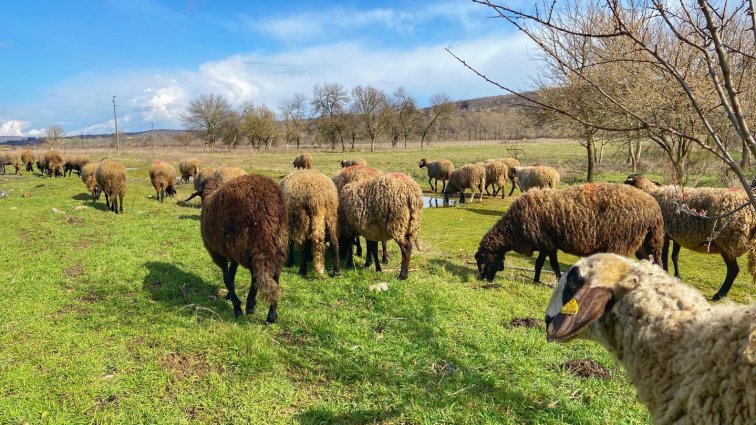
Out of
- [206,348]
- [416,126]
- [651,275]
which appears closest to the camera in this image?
[651,275]

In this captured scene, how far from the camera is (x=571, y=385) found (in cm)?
401

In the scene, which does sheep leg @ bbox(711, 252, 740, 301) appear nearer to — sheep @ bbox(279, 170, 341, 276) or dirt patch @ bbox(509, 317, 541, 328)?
dirt patch @ bbox(509, 317, 541, 328)

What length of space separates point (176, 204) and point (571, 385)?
58.2 feet

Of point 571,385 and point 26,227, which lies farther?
point 26,227

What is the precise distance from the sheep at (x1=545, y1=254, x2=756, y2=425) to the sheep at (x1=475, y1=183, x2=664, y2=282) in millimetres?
5322

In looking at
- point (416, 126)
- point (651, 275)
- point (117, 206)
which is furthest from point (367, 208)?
point (416, 126)

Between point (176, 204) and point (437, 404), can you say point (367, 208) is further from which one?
point (176, 204)

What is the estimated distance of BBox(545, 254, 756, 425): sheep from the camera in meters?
1.93

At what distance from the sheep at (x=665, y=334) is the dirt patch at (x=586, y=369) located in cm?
186

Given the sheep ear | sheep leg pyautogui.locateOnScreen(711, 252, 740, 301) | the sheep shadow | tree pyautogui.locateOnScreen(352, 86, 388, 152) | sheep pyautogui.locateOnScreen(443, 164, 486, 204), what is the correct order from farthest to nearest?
tree pyautogui.locateOnScreen(352, 86, 388, 152) < sheep pyautogui.locateOnScreen(443, 164, 486, 204) < sheep leg pyautogui.locateOnScreen(711, 252, 740, 301) < the sheep shadow < the sheep ear

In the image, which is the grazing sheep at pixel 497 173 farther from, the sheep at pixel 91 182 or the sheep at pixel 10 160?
the sheep at pixel 10 160

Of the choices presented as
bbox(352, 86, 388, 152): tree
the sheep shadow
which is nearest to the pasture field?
the sheep shadow

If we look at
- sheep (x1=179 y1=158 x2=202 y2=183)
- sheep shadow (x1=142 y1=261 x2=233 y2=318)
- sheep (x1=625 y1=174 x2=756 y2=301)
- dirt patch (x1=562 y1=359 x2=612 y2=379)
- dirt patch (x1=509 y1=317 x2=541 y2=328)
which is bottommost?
dirt patch (x1=509 y1=317 x2=541 y2=328)

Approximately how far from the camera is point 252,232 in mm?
5684
